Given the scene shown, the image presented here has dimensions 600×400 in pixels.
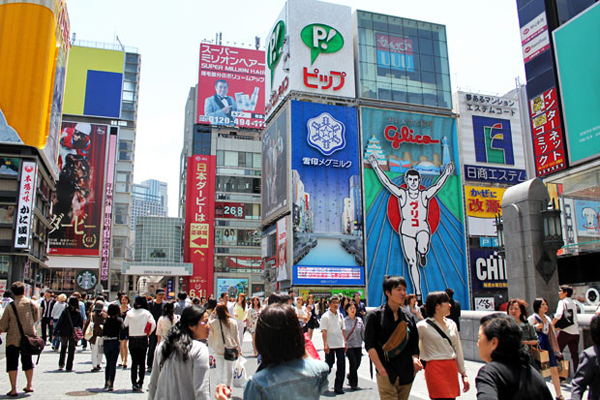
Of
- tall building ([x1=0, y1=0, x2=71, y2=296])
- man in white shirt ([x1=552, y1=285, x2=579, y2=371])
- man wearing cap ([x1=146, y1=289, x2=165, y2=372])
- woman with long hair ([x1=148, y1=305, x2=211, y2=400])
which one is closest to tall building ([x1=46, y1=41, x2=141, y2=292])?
tall building ([x1=0, y1=0, x2=71, y2=296])

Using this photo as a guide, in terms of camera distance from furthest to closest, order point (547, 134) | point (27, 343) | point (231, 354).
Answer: point (547, 134) < point (27, 343) < point (231, 354)

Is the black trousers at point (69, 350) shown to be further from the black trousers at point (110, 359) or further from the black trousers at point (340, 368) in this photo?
the black trousers at point (340, 368)

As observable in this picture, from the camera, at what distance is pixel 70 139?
202 feet

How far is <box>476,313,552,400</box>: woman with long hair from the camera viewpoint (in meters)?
3.25

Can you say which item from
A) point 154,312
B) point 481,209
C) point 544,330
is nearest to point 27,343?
point 154,312

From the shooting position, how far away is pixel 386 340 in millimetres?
5730

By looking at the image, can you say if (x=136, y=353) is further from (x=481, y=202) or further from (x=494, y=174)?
(x=494, y=174)

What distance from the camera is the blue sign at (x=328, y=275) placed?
45.1 meters

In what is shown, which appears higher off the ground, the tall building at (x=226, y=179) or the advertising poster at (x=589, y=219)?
the tall building at (x=226, y=179)

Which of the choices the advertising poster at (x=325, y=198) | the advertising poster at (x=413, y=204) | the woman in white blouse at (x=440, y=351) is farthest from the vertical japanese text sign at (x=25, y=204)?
the woman in white blouse at (x=440, y=351)

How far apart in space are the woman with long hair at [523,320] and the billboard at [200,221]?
2438 inches

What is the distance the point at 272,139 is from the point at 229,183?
69.3 ft

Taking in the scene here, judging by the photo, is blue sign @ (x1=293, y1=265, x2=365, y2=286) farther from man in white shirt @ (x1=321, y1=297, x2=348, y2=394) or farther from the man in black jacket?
the man in black jacket

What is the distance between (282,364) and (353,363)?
8.21 metres
